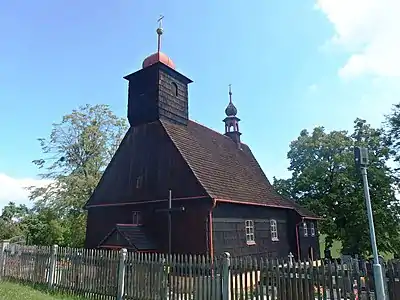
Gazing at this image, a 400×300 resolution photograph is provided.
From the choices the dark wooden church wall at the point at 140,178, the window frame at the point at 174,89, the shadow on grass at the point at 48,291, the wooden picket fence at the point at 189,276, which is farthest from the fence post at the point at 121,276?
the window frame at the point at 174,89

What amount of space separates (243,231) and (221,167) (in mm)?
3679

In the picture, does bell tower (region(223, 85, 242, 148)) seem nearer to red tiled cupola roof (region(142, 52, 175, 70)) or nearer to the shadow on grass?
red tiled cupola roof (region(142, 52, 175, 70))

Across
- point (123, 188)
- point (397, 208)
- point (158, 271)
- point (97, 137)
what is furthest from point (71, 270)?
point (397, 208)

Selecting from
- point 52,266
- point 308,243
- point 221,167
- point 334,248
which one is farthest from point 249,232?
point 334,248

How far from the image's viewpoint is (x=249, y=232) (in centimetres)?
1644

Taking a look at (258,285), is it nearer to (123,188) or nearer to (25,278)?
(25,278)

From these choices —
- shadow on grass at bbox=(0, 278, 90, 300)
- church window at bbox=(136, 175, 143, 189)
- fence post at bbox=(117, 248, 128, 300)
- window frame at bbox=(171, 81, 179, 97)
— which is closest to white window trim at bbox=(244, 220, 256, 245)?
church window at bbox=(136, 175, 143, 189)

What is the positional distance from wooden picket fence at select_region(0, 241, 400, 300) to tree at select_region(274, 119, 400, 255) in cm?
1757

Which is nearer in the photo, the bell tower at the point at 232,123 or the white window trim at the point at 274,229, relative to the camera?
the white window trim at the point at 274,229

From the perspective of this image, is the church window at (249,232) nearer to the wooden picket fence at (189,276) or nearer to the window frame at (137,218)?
the window frame at (137,218)

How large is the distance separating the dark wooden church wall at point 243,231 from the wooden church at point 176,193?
1.7 inches

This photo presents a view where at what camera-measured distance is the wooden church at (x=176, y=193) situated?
14.2 meters

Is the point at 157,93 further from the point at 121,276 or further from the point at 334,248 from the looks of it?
the point at 334,248

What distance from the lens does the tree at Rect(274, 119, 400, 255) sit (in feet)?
80.1
